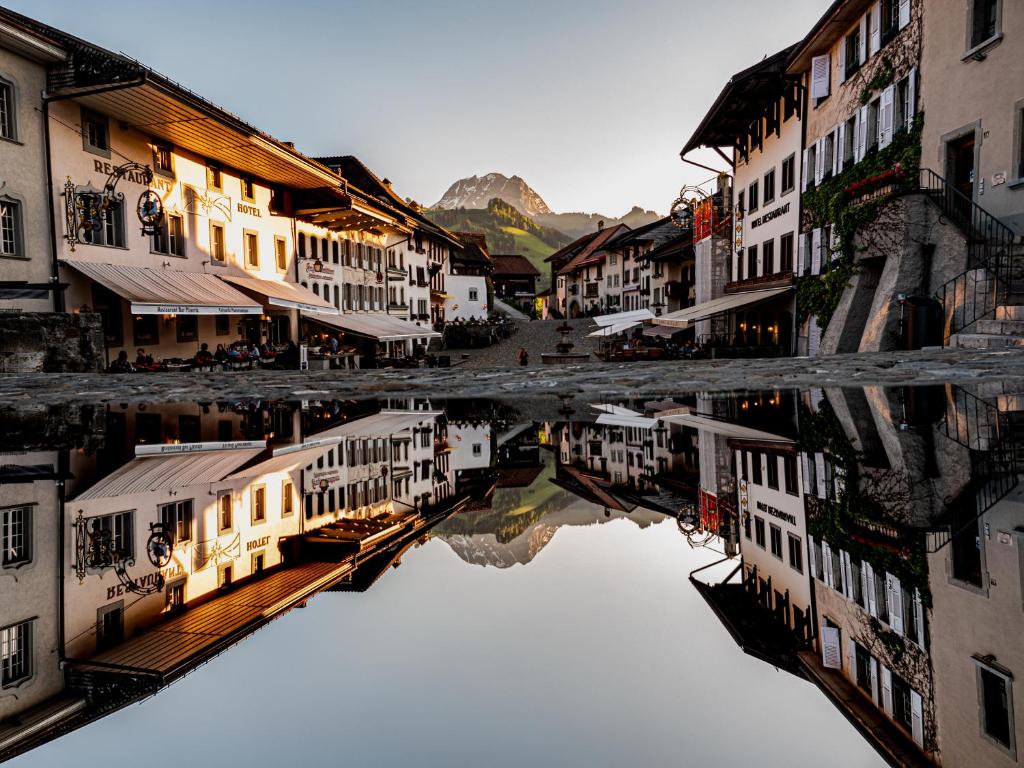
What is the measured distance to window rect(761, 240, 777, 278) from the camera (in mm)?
31250

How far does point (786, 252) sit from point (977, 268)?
14916 mm

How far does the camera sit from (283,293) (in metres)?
30.2

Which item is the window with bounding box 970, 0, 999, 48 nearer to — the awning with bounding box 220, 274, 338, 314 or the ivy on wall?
the ivy on wall

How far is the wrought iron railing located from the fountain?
18152 millimetres

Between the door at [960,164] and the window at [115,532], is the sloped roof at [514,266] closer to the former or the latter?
the door at [960,164]

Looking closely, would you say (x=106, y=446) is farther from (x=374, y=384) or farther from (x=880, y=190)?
(x=880, y=190)

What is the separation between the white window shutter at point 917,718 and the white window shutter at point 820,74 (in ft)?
88.3

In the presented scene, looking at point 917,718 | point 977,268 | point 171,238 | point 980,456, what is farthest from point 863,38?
point 917,718

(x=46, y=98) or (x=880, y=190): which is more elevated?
(x=46, y=98)

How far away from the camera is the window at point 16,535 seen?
3.55 metres

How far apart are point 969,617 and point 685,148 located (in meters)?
37.0

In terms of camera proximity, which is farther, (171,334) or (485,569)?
(171,334)

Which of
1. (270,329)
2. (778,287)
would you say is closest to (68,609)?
(778,287)

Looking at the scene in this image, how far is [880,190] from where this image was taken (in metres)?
19.5
